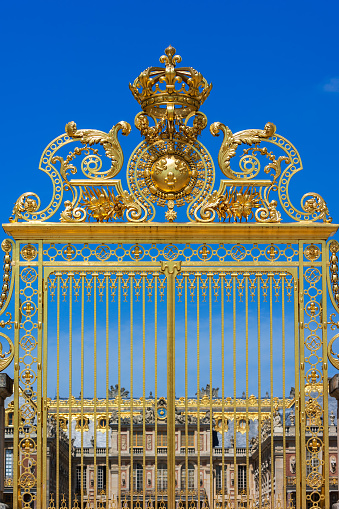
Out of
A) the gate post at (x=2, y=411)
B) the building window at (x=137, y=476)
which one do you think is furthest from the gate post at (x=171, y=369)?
the building window at (x=137, y=476)

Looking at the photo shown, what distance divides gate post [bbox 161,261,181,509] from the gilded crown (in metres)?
2.06

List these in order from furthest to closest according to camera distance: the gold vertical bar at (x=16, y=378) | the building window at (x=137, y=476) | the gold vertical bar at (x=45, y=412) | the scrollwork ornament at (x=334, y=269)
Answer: the building window at (x=137, y=476) < the scrollwork ornament at (x=334, y=269) < the gold vertical bar at (x=16, y=378) < the gold vertical bar at (x=45, y=412)

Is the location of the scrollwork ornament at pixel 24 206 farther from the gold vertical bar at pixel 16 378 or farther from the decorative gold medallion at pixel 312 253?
the decorative gold medallion at pixel 312 253

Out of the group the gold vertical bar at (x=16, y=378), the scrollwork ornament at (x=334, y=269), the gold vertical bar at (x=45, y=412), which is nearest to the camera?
the gold vertical bar at (x=45, y=412)

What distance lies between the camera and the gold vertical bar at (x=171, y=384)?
10992mm

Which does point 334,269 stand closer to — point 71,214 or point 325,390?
point 325,390

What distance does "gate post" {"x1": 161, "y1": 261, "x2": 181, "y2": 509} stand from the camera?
11000 millimetres

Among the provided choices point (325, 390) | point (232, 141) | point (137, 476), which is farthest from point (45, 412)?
point (137, 476)

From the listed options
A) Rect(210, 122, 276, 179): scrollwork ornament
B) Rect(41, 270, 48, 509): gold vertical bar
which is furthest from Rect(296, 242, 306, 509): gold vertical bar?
Rect(41, 270, 48, 509): gold vertical bar

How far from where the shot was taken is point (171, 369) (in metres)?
11.3

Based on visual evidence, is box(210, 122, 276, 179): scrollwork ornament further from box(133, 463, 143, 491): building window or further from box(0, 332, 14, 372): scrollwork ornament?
box(133, 463, 143, 491): building window

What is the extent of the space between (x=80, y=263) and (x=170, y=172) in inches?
66.2

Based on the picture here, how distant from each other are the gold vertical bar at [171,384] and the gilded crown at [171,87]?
86.1 inches

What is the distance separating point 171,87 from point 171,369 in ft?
12.0
